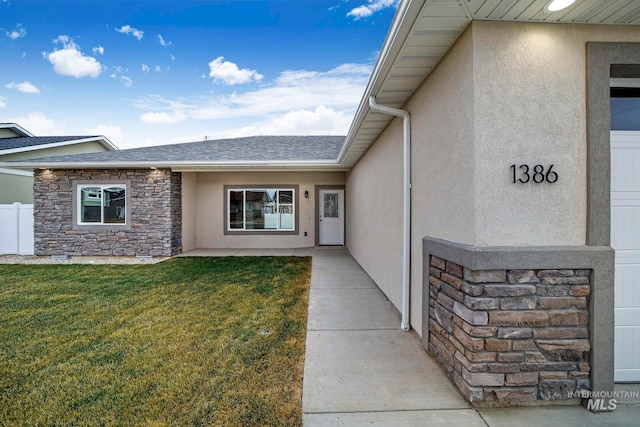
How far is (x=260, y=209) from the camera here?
11055mm

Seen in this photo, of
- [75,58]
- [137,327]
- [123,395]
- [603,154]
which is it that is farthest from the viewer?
[75,58]

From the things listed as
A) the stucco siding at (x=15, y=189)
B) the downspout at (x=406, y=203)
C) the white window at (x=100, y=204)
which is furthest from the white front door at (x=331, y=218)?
the stucco siding at (x=15, y=189)

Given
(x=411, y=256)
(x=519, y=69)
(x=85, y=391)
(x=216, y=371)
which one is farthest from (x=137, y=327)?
(x=519, y=69)

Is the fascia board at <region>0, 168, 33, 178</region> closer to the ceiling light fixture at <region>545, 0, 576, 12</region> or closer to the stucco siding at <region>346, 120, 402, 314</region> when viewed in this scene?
the stucco siding at <region>346, 120, 402, 314</region>

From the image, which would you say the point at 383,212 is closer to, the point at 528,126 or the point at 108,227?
the point at 528,126

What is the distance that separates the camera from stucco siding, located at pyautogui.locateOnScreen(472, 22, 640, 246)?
218 cm

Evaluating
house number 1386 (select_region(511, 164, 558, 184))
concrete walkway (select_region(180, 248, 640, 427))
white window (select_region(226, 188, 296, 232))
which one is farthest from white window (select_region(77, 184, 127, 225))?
house number 1386 (select_region(511, 164, 558, 184))

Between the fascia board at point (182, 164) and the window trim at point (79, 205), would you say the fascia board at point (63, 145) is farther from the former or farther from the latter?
the window trim at point (79, 205)

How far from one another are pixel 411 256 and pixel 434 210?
941mm

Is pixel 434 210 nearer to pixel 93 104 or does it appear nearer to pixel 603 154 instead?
pixel 603 154

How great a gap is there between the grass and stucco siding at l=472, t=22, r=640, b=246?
2.18 m

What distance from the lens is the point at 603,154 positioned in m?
2.15

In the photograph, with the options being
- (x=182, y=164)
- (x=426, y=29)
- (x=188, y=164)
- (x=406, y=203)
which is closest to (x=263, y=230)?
(x=188, y=164)

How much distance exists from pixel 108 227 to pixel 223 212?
11.7 feet
